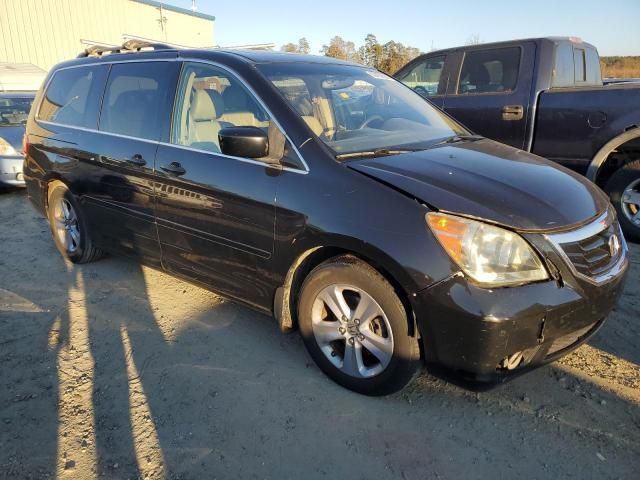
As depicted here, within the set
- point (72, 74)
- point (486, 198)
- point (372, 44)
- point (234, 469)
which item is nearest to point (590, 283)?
point (486, 198)

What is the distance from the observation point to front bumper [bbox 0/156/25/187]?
24.7ft

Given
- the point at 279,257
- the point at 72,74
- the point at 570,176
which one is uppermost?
the point at 72,74

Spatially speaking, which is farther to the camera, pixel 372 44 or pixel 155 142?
pixel 372 44

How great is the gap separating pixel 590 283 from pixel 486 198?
2.07ft

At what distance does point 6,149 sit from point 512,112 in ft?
23.5

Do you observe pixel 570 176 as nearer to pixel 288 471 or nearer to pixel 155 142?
pixel 288 471

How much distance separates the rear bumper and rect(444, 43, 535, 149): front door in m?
3.48

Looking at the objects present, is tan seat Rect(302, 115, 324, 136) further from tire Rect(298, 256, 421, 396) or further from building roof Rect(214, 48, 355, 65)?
tire Rect(298, 256, 421, 396)

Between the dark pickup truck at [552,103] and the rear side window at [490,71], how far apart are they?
11 millimetres

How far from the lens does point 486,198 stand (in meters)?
2.42

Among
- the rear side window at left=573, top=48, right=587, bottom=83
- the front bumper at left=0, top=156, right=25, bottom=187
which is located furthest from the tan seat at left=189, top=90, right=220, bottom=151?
the front bumper at left=0, top=156, right=25, bottom=187

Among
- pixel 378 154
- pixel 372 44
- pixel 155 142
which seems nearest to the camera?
pixel 378 154

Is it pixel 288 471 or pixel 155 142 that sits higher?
pixel 155 142

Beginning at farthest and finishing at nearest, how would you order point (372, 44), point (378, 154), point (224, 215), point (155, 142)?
point (372, 44)
point (155, 142)
point (224, 215)
point (378, 154)
